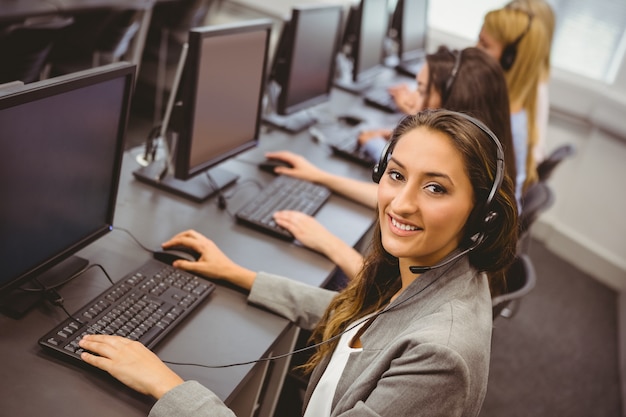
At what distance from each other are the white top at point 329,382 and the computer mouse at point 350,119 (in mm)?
1793

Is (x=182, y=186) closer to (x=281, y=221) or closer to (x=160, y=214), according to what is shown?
(x=160, y=214)

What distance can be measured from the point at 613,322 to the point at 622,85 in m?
1.42

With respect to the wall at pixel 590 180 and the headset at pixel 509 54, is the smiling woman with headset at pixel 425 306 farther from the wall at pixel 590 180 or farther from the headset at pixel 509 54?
the wall at pixel 590 180

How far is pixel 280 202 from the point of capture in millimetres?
2002

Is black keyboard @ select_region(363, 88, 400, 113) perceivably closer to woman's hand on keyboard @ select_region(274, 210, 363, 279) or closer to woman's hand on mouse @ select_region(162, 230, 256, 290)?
woman's hand on keyboard @ select_region(274, 210, 363, 279)

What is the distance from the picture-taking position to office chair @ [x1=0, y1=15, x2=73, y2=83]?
281 cm

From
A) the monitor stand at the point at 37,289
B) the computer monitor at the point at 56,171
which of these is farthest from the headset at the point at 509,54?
the monitor stand at the point at 37,289

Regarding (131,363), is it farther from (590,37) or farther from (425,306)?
(590,37)

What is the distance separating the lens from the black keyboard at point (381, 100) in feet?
10.9

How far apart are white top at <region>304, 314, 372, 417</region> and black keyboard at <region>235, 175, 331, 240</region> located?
0.58 m

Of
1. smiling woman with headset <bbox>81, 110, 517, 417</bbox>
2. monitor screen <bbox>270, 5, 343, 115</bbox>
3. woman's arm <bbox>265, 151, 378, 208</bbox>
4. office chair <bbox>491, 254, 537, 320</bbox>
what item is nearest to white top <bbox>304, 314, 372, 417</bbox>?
smiling woman with headset <bbox>81, 110, 517, 417</bbox>

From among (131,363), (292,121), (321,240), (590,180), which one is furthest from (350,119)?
(131,363)

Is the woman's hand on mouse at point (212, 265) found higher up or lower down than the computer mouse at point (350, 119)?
higher up

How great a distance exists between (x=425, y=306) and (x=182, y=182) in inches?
42.0
